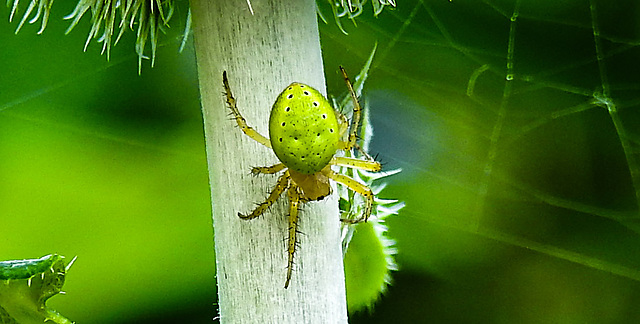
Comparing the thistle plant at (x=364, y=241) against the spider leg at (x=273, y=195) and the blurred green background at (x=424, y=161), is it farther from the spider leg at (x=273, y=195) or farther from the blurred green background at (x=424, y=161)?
the blurred green background at (x=424, y=161)

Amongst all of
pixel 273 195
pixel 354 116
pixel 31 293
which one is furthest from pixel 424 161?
pixel 31 293

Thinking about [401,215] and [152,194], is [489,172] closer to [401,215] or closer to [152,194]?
[401,215]

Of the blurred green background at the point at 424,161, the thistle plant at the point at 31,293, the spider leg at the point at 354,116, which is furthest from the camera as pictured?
the blurred green background at the point at 424,161

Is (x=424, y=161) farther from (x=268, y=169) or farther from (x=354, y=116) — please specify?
(x=268, y=169)

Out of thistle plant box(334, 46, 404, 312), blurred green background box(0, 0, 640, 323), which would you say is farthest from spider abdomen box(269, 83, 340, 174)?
blurred green background box(0, 0, 640, 323)

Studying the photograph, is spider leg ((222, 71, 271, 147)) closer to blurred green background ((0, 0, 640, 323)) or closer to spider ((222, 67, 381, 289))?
spider ((222, 67, 381, 289))

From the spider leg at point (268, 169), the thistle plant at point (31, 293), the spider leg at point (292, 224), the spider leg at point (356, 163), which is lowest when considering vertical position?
the thistle plant at point (31, 293)

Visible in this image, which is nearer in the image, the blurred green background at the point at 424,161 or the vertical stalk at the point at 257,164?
the vertical stalk at the point at 257,164

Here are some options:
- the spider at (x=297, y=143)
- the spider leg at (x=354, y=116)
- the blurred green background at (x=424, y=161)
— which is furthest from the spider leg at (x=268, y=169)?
the blurred green background at (x=424, y=161)
